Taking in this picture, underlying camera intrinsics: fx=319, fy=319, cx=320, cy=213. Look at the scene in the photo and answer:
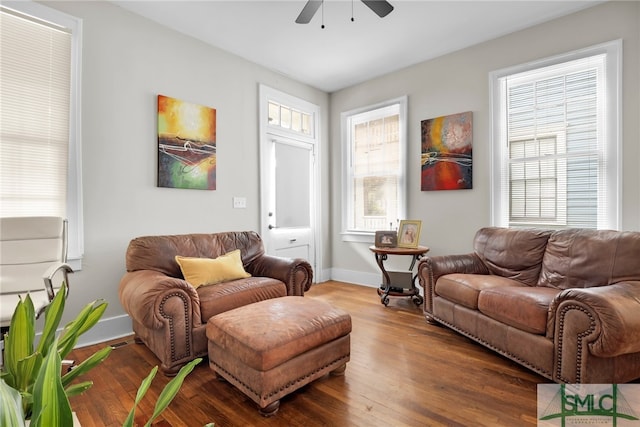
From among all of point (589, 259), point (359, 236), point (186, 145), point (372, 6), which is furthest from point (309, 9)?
point (359, 236)

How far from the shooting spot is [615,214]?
9.16ft

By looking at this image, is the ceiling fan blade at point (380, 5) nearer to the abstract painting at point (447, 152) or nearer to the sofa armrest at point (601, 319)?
the abstract painting at point (447, 152)

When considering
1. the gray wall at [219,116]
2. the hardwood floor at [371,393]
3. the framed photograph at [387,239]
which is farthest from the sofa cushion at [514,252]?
the framed photograph at [387,239]

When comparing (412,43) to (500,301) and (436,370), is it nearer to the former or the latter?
(500,301)

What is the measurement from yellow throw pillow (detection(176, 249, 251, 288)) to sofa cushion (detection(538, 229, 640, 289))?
2.63 m

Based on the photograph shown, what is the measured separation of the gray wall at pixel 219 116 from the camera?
8.91 ft

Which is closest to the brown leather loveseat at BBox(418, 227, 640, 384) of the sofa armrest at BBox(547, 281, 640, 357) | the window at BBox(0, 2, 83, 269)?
the sofa armrest at BBox(547, 281, 640, 357)

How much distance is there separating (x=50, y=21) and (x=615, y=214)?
4918mm

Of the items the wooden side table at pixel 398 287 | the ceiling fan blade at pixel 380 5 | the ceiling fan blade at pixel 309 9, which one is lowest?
the wooden side table at pixel 398 287

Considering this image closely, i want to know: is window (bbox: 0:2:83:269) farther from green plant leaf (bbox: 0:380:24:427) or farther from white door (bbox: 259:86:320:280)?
green plant leaf (bbox: 0:380:24:427)

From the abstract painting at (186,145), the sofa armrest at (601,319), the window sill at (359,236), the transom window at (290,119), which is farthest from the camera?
the window sill at (359,236)

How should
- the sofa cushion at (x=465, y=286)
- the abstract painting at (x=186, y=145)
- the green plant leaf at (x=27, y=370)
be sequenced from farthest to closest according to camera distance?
the abstract painting at (x=186, y=145)
the sofa cushion at (x=465, y=286)
the green plant leaf at (x=27, y=370)

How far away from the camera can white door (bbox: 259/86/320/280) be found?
13.5 feet

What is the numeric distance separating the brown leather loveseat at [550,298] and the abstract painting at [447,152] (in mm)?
743
